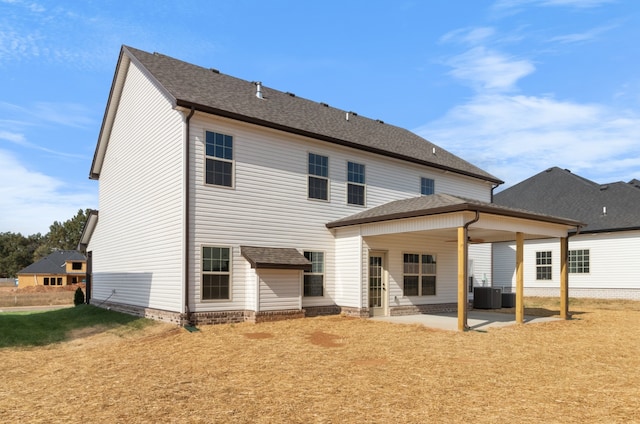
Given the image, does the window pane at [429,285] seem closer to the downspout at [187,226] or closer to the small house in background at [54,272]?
the downspout at [187,226]

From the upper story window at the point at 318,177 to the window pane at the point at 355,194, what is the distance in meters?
1.09

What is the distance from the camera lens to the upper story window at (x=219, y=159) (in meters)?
14.3

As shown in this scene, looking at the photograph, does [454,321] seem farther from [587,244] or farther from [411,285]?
[587,244]

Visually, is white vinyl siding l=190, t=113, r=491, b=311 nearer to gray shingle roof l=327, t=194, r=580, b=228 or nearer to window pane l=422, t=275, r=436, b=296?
window pane l=422, t=275, r=436, b=296

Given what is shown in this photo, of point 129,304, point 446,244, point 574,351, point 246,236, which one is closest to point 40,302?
point 129,304

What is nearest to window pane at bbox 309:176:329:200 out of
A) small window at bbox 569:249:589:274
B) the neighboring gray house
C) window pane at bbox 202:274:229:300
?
window pane at bbox 202:274:229:300

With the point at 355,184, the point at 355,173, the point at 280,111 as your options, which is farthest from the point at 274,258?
the point at 280,111

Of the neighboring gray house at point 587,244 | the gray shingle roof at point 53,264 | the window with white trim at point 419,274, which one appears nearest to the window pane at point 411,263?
the window with white trim at point 419,274

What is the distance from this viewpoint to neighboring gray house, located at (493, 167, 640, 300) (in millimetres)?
24750

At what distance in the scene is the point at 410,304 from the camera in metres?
18.1

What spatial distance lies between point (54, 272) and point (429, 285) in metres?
55.6

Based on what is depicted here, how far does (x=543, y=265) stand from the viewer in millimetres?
27953

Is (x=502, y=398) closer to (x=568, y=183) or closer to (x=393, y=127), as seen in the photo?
(x=393, y=127)

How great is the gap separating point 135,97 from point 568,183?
2724 centimetres
